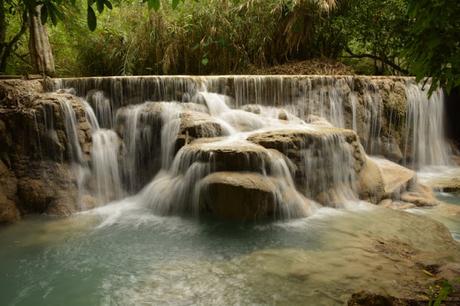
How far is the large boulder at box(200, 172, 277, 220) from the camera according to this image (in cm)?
541

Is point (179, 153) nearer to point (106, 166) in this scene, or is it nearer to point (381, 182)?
point (106, 166)

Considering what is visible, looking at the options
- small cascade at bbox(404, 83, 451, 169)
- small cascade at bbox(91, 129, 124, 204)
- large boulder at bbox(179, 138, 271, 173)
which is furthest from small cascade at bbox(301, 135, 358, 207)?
small cascade at bbox(404, 83, 451, 169)

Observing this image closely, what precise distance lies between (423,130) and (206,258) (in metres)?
7.51

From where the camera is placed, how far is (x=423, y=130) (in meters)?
9.67

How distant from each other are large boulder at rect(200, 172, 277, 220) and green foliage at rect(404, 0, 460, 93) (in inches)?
122

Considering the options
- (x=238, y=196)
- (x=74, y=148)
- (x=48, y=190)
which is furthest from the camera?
(x=74, y=148)

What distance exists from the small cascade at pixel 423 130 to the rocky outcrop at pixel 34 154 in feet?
25.0

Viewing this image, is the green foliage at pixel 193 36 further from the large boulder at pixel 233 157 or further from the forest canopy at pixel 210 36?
the large boulder at pixel 233 157

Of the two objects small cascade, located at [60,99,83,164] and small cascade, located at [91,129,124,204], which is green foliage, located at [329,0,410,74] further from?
small cascade, located at [60,99,83,164]

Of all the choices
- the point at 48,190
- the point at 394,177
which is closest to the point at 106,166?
the point at 48,190

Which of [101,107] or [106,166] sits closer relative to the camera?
[106,166]

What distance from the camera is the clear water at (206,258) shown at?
3.57m

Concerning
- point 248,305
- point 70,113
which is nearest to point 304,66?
point 70,113

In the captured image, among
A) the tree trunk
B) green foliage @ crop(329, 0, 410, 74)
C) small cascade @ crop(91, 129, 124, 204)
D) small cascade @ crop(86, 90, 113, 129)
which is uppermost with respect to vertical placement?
green foliage @ crop(329, 0, 410, 74)
